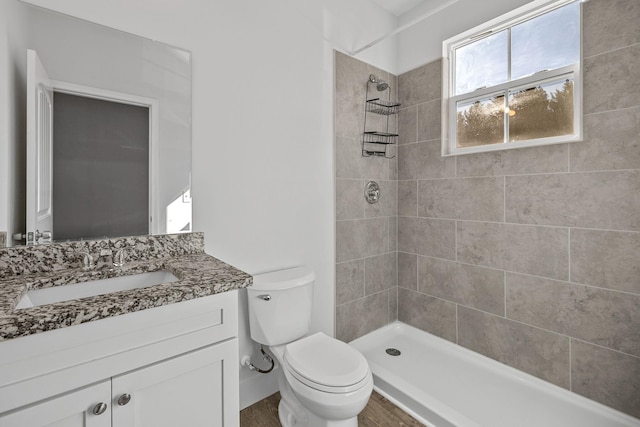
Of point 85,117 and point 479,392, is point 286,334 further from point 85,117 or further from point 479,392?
point 85,117

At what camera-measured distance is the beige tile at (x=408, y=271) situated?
8.53 feet

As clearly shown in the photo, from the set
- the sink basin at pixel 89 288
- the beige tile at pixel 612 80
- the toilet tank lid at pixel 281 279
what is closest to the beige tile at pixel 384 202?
the toilet tank lid at pixel 281 279

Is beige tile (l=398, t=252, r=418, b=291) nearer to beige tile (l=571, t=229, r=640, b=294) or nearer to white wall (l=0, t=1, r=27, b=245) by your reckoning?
beige tile (l=571, t=229, r=640, b=294)

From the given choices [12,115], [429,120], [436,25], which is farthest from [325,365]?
[436,25]

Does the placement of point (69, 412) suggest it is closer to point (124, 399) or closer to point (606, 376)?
point (124, 399)

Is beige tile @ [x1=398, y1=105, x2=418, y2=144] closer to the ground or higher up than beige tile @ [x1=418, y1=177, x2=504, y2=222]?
higher up

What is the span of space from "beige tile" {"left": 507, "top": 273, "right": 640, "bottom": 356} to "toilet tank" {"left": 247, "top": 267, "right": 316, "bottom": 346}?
140 cm

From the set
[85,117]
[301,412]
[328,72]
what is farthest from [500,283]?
[85,117]

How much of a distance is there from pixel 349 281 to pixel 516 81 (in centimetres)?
180

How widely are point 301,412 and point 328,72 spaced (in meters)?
2.12

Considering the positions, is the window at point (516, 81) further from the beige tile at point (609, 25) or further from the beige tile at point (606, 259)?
the beige tile at point (606, 259)

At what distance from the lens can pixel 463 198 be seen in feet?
7.42

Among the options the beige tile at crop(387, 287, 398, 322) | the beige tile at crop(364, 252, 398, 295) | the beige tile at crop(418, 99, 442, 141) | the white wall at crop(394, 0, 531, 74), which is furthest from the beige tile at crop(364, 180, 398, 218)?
the white wall at crop(394, 0, 531, 74)

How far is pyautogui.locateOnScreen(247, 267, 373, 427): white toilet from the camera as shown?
4.38 feet
